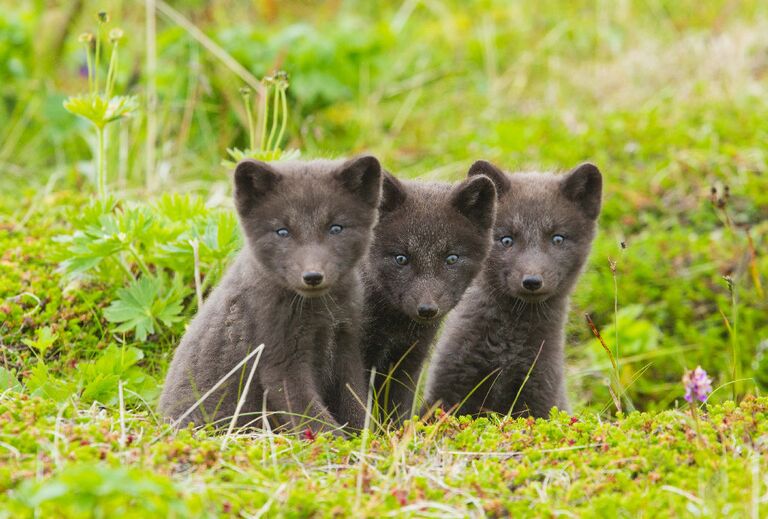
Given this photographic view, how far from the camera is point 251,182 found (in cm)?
467

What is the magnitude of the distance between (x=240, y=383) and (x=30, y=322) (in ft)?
5.96

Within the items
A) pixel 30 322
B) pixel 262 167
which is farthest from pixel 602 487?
pixel 30 322

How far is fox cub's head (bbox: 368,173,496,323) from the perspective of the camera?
4949 millimetres

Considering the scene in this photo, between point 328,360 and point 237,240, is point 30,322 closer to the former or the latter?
point 237,240

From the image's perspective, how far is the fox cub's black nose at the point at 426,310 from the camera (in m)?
4.76

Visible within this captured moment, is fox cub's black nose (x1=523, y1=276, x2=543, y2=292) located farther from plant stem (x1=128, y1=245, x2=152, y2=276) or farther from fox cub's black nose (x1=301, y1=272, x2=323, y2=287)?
plant stem (x1=128, y1=245, x2=152, y2=276)

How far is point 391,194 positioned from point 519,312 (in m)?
1.16

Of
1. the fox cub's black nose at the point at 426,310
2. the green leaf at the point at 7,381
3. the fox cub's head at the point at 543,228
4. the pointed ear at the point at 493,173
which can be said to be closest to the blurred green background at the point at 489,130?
the green leaf at the point at 7,381

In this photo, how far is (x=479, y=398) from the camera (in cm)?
562

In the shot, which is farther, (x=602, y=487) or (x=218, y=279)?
(x=218, y=279)

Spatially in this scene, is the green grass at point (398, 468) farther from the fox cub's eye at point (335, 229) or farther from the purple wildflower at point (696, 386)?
the fox cub's eye at point (335, 229)

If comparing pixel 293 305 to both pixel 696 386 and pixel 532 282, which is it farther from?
pixel 696 386

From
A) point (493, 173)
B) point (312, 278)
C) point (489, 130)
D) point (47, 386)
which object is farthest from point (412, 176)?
point (47, 386)

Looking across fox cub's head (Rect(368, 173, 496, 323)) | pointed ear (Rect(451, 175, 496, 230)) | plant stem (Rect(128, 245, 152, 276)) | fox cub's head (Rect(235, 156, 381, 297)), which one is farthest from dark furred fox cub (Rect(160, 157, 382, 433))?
plant stem (Rect(128, 245, 152, 276))
